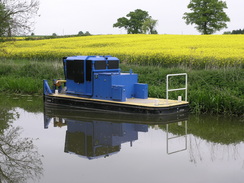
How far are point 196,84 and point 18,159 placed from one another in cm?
825

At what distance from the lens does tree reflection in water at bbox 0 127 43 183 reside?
6.33 meters

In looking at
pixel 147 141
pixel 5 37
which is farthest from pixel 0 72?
pixel 147 141

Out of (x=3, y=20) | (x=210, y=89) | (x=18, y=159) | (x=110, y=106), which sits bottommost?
(x=18, y=159)

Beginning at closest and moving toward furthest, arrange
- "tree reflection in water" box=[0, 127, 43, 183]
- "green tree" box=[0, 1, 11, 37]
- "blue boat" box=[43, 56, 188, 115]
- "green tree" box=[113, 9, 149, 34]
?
"tree reflection in water" box=[0, 127, 43, 183]
"blue boat" box=[43, 56, 188, 115]
"green tree" box=[0, 1, 11, 37]
"green tree" box=[113, 9, 149, 34]

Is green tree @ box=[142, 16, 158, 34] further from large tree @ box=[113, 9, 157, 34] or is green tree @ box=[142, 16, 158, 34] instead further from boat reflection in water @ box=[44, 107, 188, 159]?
boat reflection in water @ box=[44, 107, 188, 159]

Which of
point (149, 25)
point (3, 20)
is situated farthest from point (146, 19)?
point (3, 20)

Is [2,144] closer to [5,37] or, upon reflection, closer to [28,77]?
[28,77]

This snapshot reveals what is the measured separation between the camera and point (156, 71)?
1645cm

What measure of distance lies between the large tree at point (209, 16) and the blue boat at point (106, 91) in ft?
166

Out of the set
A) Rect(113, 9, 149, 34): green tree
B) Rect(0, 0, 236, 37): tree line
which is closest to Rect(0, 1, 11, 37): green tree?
Rect(0, 0, 236, 37): tree line

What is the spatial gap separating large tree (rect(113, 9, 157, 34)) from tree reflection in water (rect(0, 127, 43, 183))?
73397 millimetres

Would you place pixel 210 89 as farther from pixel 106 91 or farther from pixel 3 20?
pixel 3 20

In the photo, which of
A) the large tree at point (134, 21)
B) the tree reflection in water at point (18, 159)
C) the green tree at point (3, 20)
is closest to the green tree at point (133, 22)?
the large tree at point (134, 21)

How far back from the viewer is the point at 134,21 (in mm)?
83625
